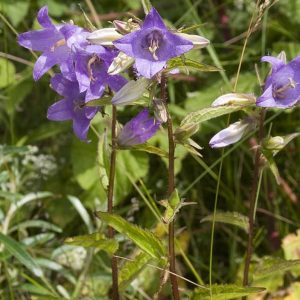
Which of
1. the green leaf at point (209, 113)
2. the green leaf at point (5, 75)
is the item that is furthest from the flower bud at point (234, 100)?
the green leaf at point (5, 75)

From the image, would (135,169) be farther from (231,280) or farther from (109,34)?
(109,34)

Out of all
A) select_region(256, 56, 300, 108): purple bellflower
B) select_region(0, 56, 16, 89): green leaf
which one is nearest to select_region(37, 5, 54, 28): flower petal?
select_region(256, 56, 300, 108): purple bellflower

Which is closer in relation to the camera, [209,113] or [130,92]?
[130,92]

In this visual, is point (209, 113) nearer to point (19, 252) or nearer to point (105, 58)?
point (105, 58)

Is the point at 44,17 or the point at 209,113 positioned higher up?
the point at 44,17

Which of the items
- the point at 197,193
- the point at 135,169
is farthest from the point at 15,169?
the point at 197,193

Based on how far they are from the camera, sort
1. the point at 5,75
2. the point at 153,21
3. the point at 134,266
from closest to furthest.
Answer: the point at 153,21, the point at 134,266, the point at 5,75

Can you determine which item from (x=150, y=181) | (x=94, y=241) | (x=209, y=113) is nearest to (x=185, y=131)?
(x=209, y=113)
